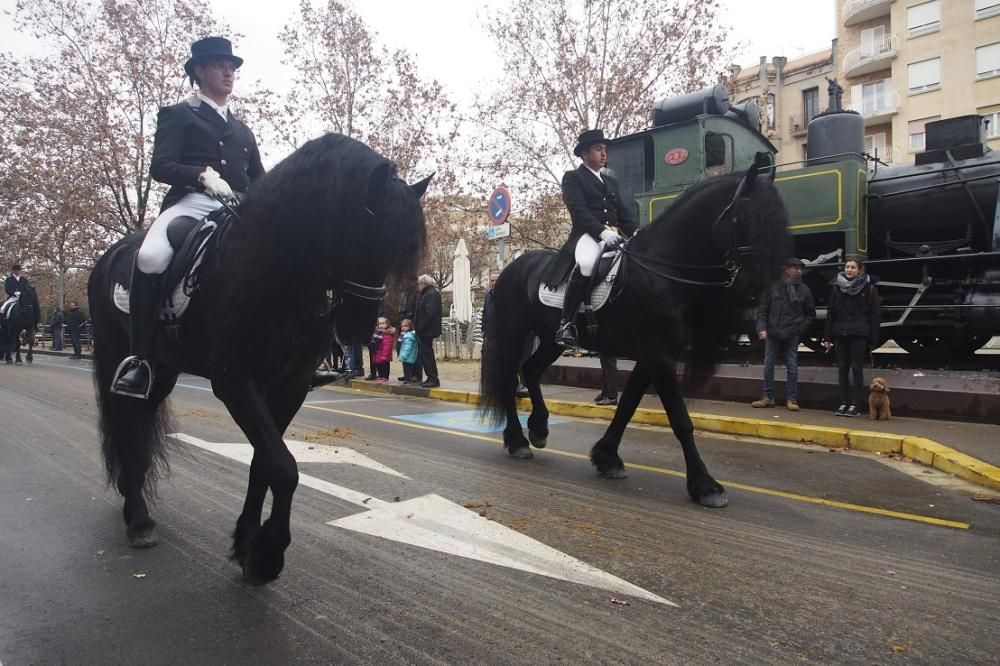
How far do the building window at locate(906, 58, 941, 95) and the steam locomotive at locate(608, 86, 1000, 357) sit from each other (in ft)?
103

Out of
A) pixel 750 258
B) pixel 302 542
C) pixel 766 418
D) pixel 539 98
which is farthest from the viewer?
pixel 539 98

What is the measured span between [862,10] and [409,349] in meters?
38.9

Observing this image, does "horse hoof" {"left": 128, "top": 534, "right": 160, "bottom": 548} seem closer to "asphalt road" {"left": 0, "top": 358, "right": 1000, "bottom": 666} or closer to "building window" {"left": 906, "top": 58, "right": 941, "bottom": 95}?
"asphalt road" {"left": 0, "top": 358, "right": 1000, "bottom": 666}

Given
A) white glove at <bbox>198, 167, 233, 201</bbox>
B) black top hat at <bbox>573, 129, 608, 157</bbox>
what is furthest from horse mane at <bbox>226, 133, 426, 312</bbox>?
black top hat at <bbox>573, 129, 608, 157</bbox>

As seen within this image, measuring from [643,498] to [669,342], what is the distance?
1192 millimetres

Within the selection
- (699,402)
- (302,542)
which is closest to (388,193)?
(302,542)

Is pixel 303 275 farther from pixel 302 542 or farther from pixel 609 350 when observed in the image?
pixel 609 350

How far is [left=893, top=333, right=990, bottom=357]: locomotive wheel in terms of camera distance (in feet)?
32.2

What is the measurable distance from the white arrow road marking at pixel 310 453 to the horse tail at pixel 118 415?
1.38 metres

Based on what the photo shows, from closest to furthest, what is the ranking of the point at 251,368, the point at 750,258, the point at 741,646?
the point at 741,646 → the point at 251,368 → the point at 750,258

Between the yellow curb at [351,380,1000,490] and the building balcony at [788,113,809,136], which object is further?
the building balcony at [788,113,809,136]

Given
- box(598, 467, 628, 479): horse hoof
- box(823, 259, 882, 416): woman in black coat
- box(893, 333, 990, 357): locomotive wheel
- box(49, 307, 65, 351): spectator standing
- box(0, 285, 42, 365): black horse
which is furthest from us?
box(49, 307, 65, 351): spectator standing

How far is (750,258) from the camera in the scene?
171 inches

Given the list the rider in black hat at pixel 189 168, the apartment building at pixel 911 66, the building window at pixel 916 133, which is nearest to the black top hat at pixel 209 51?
the rider in black hat at pixel 189 168
